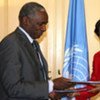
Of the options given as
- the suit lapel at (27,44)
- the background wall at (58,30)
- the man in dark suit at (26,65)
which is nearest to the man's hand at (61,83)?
the man in dark suit at (26,65)

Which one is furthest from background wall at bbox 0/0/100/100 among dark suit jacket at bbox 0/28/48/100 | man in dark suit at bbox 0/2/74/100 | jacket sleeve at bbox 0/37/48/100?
jacket sleeve at bbox 0/37/48/100

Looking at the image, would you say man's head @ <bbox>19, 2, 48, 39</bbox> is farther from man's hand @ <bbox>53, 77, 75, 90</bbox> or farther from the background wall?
the background wall

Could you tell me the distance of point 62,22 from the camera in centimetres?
372

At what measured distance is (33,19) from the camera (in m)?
1.90

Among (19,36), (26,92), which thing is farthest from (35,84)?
(19,36)

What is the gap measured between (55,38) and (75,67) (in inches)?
26.0

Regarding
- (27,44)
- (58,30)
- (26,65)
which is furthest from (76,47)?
(26,65)

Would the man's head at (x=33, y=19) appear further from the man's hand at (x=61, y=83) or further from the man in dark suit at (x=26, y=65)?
the man's hand at (x=61, y=83)

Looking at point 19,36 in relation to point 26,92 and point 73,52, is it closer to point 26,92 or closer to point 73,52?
point 26,92

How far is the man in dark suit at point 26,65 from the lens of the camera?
1.71 m

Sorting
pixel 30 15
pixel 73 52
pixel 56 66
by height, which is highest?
pixel 30 15

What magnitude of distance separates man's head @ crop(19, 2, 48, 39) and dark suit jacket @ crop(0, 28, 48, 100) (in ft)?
0.32

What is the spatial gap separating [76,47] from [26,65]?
1.51 m

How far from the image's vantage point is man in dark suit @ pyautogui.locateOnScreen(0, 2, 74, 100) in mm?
1714
